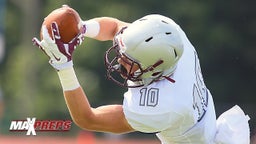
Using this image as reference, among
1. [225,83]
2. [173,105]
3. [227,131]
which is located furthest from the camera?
[225,83]

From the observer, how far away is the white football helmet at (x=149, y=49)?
502 cm

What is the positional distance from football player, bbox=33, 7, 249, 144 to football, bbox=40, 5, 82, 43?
3 centimetres

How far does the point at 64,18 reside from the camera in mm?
5121

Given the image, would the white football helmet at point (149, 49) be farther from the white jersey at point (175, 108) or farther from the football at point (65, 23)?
the football at point (65, 23)

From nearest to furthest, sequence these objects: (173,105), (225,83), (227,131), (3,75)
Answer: (173,105) → (227,131) → (225,83) → (3,75)

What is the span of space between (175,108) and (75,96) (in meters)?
0.54

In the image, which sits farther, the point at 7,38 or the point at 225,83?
the point at 7,38

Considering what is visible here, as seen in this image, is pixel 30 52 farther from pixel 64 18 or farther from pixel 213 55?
pixel 64 18

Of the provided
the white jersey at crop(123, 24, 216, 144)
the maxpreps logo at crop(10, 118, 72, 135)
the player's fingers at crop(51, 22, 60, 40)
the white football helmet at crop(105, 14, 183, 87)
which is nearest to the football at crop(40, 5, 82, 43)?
the player's fingers at crop(51, 22, 60, 40)

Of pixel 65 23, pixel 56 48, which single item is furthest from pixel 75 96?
pixel 65 23

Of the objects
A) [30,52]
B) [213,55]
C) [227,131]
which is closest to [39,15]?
[30,52]

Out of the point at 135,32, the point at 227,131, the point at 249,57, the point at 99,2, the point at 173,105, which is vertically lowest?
the point at 249,57

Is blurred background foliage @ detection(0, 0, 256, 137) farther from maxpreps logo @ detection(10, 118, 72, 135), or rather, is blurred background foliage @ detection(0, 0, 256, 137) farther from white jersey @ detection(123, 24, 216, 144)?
white jersey @ detection(123, 24, 216, 144)

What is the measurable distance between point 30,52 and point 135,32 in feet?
51.0
